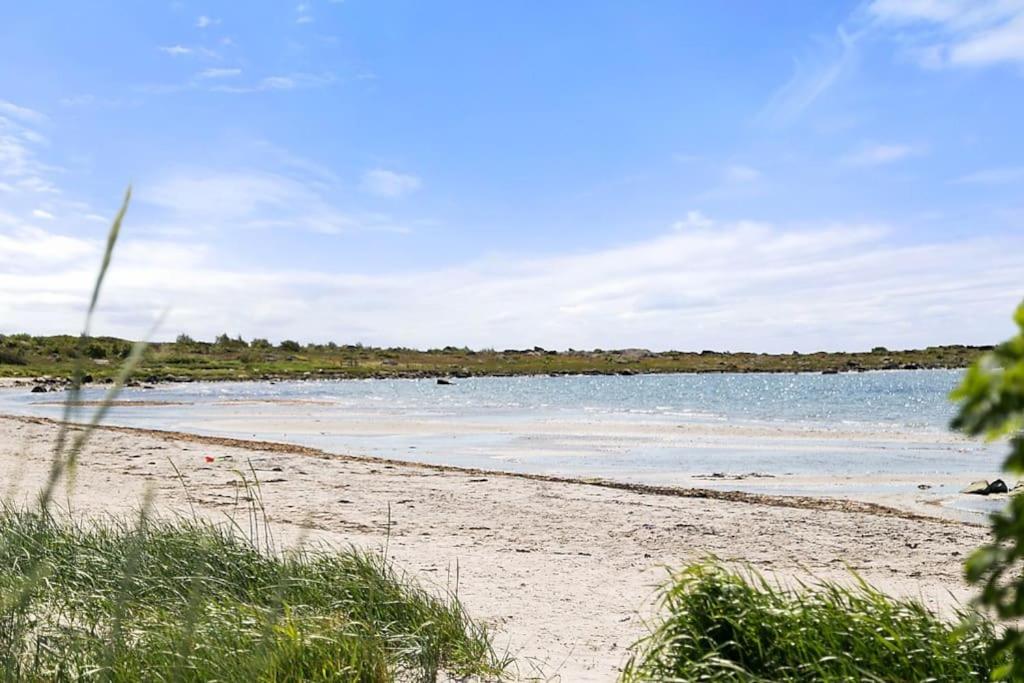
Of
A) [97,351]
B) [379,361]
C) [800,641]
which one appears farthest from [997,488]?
[379,361]

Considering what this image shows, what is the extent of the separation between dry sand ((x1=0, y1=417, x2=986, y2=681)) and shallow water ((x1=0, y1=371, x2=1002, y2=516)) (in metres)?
3.57

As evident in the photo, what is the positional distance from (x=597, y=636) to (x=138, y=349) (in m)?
6.02

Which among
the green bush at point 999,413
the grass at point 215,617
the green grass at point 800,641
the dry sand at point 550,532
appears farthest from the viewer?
the dry sand at point 550,532

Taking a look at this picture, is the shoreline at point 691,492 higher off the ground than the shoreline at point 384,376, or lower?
lower

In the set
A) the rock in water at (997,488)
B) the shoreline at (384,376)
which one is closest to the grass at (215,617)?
the rock in water at (997,488)

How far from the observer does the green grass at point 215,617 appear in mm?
4371

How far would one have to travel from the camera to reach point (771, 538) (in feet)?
38.8

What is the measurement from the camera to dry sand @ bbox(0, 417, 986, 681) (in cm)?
769

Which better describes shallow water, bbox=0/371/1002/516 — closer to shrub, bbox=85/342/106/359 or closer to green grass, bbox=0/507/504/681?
green grass, bbox=0/507/504/681

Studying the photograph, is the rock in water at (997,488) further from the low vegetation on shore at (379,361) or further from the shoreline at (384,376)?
the low vegetation on shore at (379,361)

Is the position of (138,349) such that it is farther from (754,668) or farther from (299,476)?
(299,476)

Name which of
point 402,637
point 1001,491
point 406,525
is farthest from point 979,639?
point 1001,491

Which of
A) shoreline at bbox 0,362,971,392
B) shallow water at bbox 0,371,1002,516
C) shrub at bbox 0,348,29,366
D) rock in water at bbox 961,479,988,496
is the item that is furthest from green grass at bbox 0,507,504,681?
shrub at bbox 0,348,29,366

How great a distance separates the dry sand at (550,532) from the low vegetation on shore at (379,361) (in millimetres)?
21981
